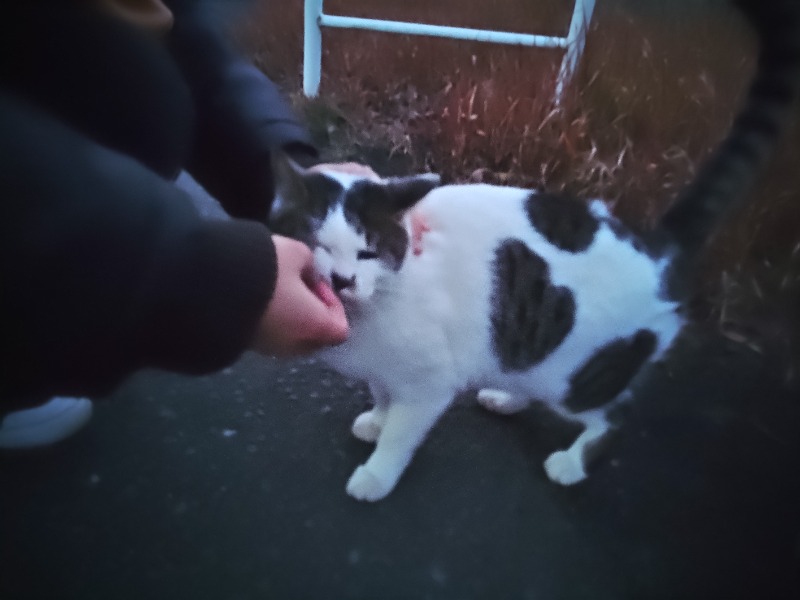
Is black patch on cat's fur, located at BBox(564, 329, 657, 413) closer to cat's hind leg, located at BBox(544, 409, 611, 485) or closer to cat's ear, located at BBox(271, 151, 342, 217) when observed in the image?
cat's hind leg, located at BBox(544, 409, 611, 485)

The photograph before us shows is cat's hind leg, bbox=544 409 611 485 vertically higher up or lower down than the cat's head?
lower down

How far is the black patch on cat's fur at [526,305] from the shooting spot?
0.71 m

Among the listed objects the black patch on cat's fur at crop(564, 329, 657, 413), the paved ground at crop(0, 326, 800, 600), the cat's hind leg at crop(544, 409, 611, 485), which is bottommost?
the paved ground at crop(0, 326, 800, 600)

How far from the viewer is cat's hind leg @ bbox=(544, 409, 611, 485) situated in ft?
2.70

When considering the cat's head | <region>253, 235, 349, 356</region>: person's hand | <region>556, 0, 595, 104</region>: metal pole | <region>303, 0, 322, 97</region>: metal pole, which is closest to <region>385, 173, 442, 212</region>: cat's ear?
the cat's head

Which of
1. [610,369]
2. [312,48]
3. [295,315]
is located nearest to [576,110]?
[312,48]

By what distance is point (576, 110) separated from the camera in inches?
53.4

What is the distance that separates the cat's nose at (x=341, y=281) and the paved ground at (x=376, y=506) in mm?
313

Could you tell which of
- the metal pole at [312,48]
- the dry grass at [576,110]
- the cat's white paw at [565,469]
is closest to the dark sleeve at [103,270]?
the cat's white paw at [565,469]

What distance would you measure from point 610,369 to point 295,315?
0.41 meters

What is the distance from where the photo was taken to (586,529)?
770 millimetres

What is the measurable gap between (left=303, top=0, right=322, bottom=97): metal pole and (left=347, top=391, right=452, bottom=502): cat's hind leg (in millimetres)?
1105

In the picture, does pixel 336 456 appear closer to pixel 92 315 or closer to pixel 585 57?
pixel 92 315

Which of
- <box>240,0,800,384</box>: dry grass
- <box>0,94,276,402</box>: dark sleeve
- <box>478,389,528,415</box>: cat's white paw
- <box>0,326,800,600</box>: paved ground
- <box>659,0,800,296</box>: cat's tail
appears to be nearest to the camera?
<box>0,94,276,402</box>: dark sleeve
